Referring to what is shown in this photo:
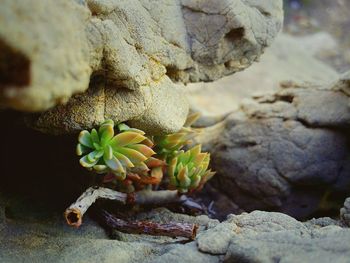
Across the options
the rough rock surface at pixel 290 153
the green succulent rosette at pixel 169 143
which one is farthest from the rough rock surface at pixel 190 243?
the rough rock surface at pixel 290 153

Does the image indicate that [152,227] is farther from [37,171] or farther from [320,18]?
[320,18]

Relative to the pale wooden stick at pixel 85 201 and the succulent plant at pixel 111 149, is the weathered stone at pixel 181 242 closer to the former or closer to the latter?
the pale wooden stick at pixel 85 201

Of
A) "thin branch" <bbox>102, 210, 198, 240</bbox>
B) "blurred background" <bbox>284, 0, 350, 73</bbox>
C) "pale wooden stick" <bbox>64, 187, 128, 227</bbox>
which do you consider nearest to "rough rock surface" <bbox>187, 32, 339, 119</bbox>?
"blurred background" <bbox>284, 0, 350, 73</bbox>

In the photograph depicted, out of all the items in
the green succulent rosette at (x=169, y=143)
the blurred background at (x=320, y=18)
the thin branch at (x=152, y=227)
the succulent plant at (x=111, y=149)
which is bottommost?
the thin branch at (x=152, y=227)

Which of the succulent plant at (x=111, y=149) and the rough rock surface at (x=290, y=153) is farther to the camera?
the rough rock surface at (x=290, y=153)

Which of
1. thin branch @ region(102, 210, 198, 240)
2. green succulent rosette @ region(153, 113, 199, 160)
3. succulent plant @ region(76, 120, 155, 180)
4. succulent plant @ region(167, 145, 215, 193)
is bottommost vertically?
thin branch @ region(102, 210, 198, 240)

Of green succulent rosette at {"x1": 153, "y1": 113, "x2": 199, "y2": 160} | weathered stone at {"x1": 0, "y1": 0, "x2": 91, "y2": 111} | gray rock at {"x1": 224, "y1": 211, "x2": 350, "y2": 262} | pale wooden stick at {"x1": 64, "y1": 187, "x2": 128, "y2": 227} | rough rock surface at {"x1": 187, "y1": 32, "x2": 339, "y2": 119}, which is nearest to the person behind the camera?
weathered stone at {"x1": 0, "y1": 0, "x2": 91, "y2": 111}

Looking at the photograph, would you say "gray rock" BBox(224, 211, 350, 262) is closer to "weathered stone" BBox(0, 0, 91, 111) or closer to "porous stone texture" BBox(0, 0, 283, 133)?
"porous stone texture" BBox(0, 0, 283, 133)
